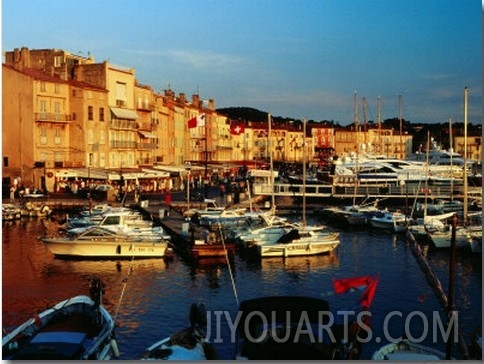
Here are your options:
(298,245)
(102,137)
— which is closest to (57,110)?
(102,137)

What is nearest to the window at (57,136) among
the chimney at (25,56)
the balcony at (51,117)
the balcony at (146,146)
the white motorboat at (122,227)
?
the balcony at (51,117)

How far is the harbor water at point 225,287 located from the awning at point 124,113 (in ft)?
37.2

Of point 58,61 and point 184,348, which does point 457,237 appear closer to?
point 184,348

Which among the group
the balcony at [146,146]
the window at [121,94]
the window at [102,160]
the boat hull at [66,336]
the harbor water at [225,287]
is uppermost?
the window at [121,94]

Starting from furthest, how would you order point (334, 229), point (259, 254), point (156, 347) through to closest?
point (334, 229)
point (259, 254)
point (156, 347)

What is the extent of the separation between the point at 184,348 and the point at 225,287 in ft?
17.3

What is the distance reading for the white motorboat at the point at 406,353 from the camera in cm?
762

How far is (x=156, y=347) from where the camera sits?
800cm

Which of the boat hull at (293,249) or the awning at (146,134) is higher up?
the awning at (146,134)

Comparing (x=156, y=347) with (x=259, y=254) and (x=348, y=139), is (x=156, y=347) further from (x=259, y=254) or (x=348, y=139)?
(x=348, y=139)

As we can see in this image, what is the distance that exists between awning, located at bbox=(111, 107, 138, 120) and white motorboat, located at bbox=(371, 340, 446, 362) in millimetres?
22340

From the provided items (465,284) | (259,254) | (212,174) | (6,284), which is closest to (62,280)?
(6,284)

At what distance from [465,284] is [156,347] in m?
7.64

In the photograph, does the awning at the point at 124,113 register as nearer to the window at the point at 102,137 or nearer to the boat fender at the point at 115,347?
the window at the point at 102,137
